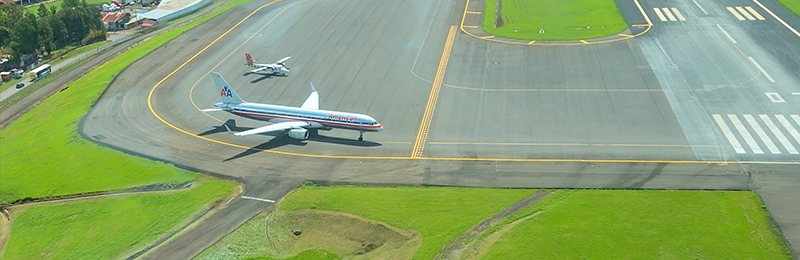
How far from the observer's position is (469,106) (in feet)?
299

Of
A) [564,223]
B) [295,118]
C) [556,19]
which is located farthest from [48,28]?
[564,223]

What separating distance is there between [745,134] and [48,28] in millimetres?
160346

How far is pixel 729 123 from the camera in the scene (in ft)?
266

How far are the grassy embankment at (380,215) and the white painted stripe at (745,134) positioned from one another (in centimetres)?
3273

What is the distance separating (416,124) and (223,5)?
9959 centimetres

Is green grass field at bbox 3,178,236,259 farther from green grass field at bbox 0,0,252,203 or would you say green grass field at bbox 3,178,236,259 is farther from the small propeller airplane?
the small propeller airplane

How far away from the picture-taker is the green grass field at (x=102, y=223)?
215ft

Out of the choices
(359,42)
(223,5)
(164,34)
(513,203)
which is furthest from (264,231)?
(223,5)

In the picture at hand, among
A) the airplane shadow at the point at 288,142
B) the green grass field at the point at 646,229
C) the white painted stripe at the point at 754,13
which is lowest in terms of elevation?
the green grass field at the point at 646,229

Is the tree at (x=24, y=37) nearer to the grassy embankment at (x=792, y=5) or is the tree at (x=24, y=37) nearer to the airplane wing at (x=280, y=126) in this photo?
the airplane wing at (x=280, y=126)

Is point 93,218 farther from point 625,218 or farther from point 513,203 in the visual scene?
point 625,218

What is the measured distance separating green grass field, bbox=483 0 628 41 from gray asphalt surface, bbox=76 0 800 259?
6104 millimetres

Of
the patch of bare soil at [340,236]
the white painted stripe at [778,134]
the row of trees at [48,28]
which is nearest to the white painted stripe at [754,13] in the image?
the white painted stripe at [778,134]

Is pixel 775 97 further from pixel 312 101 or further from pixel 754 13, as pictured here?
pixel 312 101
